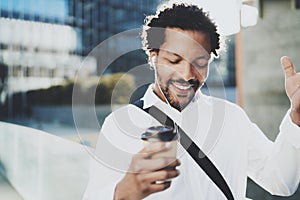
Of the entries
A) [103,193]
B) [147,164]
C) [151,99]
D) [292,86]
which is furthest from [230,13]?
[103,193]

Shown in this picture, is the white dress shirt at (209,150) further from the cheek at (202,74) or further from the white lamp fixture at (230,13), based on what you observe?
the white lamp fixture at (230,13)

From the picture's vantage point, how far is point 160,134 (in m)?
1.39

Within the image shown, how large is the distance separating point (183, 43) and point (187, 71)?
0.12 metres

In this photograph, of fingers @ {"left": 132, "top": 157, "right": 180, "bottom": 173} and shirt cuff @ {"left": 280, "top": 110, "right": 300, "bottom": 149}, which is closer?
fingers @ {"left": 132, "top": 157, "right": 180, "bottom": 173}

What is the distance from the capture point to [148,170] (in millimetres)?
1422

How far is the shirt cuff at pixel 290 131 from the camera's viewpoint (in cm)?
167

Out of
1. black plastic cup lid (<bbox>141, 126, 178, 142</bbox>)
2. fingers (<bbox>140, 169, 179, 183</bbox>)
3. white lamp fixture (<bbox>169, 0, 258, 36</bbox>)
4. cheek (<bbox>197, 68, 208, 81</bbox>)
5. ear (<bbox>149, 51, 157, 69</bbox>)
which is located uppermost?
Result: white lamp fixture (<bbox>169, 0, 258, 36</bbox>)

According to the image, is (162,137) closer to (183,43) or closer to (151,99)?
(151,99)

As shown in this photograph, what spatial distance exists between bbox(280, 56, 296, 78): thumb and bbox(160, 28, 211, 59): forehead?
0.46 m

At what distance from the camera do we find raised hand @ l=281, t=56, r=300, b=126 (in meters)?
1.68

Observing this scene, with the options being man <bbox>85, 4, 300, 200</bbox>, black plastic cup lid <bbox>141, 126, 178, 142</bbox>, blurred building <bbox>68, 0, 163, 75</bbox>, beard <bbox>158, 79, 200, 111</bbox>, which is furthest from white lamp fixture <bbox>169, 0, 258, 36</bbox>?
black plastic cup lid <bbox>141, 126, 178, 142</bbox>

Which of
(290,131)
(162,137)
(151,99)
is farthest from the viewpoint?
(290,131)

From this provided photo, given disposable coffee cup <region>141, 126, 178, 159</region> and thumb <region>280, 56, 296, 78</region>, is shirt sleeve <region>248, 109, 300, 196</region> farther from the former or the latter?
disposable coffee cup <region>141, 126, 178, 159</region>

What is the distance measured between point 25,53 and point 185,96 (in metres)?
0.66
